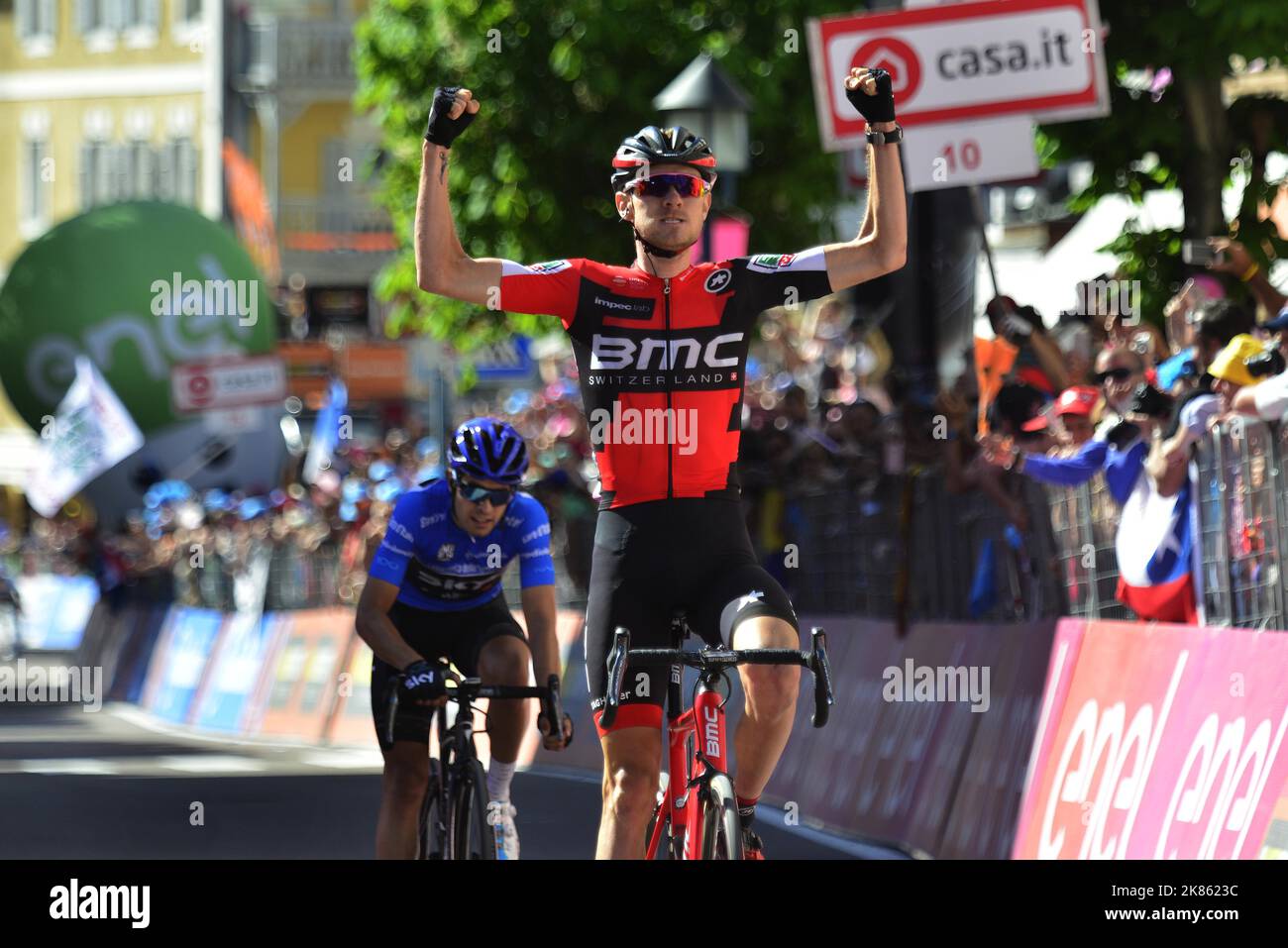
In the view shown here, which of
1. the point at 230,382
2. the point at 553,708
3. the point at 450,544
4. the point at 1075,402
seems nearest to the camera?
the point at 553,708

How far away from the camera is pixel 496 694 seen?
346 inches

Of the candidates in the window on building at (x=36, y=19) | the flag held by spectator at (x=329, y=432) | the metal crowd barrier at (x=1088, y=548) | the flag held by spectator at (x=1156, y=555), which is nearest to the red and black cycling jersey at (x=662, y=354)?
the flag held by spectator at (x=1156, y=555)

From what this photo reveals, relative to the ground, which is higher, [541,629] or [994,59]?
[994,59]

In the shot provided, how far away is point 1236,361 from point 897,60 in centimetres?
263

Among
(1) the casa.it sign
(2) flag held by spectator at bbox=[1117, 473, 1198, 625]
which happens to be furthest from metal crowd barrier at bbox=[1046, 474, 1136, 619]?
(1) the casa.it sign

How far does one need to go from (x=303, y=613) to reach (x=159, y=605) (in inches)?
281

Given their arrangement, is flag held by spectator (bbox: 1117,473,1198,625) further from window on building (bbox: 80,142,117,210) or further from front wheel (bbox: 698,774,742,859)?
window on building (bbox: 80,142,117,210)

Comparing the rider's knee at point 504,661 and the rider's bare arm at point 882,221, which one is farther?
the rider's knee at point 504,661

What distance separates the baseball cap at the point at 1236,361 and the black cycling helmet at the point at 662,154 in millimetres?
3128

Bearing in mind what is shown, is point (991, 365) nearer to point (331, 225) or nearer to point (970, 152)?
point (970, 152)

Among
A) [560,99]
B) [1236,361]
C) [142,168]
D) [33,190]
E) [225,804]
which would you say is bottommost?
[225,804]

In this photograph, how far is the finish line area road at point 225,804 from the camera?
42.1 ft

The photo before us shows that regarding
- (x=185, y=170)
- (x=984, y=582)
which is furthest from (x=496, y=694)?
(x=185, y=170)

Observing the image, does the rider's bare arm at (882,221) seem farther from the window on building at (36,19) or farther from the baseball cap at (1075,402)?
the window on building at (36,19)
